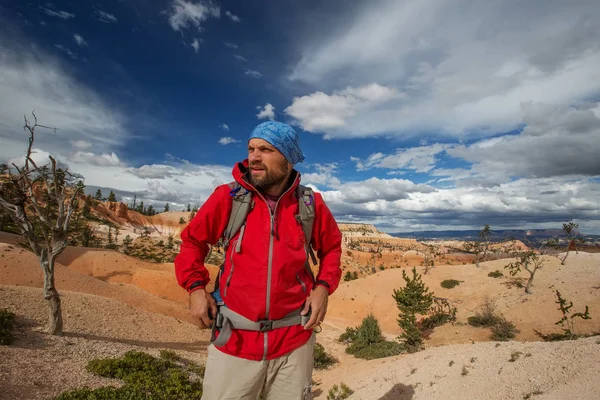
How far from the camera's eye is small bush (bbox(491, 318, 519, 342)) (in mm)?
17995

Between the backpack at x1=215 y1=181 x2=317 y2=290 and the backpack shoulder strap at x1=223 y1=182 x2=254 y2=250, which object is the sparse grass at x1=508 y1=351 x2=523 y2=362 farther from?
the backpack shoulder strap at x1=223 y1=182 x2=254 y2=250

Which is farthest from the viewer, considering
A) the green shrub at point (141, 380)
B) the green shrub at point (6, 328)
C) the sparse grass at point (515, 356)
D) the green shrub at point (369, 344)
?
the green shrub at point (369, 344)

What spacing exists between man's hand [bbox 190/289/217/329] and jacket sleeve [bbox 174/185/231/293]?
60 millimetres

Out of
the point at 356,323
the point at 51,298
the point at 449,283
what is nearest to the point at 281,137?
the point at 51,298

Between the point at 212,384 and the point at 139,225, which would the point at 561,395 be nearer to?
the point at 212,384

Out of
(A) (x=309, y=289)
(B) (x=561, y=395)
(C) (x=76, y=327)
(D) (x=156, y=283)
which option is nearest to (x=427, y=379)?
(B) (x=561, y=395)

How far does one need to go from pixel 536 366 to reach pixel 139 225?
10694cm

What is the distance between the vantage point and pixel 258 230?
2.29 m

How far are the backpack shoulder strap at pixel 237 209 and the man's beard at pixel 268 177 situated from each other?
0.11 m

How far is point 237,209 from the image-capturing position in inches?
91.0

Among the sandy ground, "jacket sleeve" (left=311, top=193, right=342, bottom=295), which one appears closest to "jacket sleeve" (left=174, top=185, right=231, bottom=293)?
"jacket sleeve" (left=311, top=193, right=342, bottom=295)

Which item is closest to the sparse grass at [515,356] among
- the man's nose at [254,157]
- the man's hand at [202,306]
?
the man's hand at [202,306]

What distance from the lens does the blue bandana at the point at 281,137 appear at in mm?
2410

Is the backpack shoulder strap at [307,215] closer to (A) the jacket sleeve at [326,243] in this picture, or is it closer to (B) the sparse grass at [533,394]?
(A) the jacket sleeve at [326,243]
